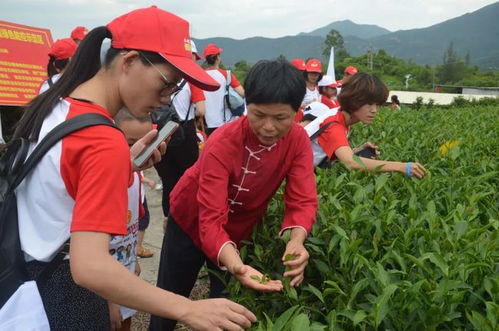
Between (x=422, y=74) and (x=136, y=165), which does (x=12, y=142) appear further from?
(x=422, y=74)

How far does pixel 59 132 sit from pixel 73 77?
24 centimetres

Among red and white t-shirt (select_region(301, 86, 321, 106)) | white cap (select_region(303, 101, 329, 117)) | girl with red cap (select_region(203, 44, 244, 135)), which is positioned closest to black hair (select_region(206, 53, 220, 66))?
girl with red cap (select_region(203, 44, 244, 135))

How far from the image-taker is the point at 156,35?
4.39 feet

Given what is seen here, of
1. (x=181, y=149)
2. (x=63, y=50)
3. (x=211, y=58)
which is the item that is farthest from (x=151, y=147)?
(x=211, y=58)

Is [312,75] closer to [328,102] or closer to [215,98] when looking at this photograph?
[328,102]

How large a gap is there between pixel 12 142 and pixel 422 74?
294 feet

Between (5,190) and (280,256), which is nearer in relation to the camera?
(5,190)

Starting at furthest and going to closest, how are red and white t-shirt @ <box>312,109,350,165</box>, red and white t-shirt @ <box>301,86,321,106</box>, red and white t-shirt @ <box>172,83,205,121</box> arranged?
red and white t-shirt @ <box>301,86,321,106</box> → red and white t-shirt @ <box>172,83,205,121</box> → red and white t-shirt @ <box>312,109,350,165</box>

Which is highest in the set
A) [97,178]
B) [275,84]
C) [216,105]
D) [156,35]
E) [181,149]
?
[156,35]

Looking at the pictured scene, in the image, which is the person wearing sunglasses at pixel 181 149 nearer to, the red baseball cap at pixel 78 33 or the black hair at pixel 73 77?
the red baseball cap at pixel 78 33

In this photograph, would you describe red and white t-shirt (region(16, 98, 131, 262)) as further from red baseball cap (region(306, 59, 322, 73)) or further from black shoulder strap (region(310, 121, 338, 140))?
red baseball cap (region(306, 59, 322, 73))

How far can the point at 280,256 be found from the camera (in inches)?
74.8

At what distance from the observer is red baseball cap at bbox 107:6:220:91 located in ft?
4.36

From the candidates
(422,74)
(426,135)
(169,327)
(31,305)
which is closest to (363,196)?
(169,327)
